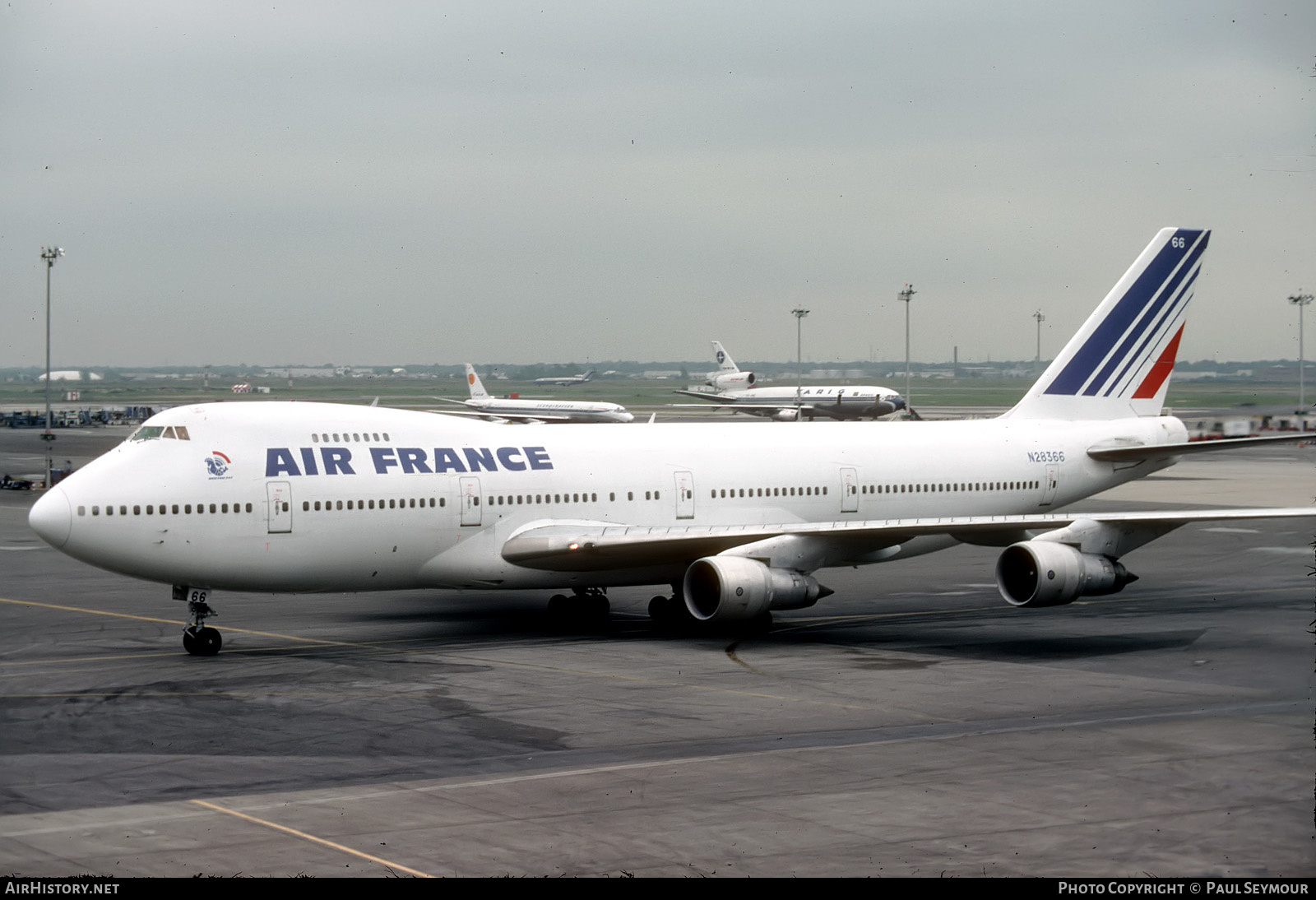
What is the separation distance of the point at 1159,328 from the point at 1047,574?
15.2 m

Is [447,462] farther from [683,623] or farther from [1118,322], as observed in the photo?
[1118,322]

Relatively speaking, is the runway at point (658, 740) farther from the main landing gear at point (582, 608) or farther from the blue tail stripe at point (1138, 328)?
the blue tail stripe at point (1138, 328)

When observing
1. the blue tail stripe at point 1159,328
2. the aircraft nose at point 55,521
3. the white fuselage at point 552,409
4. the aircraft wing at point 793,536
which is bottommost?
the aircraft wing at point 793,536

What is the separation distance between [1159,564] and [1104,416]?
7.00 metres

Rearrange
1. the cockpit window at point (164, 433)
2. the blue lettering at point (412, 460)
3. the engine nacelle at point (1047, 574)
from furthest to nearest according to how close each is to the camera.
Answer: the blue lettering at point (412, 460) < the engine nacelle at point (1047, 574) < the cockpit window at point (164, 433)

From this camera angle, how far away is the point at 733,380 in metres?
166

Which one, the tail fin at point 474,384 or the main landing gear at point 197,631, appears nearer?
the main landing gear at point 197,631

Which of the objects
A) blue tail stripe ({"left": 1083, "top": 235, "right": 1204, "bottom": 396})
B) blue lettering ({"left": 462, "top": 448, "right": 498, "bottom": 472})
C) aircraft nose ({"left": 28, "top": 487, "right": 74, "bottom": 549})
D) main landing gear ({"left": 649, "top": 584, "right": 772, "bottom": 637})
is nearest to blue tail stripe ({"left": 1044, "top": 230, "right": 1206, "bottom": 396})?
blue tail stripe ({"left": 1083, "top": 235, "right": 1204, "bottom": 396})

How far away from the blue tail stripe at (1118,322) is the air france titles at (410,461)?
17.2 m

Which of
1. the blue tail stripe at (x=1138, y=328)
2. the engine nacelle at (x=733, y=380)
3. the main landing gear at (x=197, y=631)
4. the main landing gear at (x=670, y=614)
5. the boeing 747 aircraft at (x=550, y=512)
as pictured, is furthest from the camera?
the engine nacelle at (x=733, y=380)

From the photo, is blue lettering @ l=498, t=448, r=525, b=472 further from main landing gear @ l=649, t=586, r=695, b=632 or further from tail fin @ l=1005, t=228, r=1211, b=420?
tail fin @ l=1005, t=228, r=1211, b=420

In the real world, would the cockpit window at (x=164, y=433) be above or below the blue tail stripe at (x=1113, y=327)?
below

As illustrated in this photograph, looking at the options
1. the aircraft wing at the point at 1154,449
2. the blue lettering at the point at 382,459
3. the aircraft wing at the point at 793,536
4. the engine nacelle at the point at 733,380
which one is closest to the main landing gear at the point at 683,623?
the aircraft wing at the point at 793,536

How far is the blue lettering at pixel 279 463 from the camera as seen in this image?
101ft
